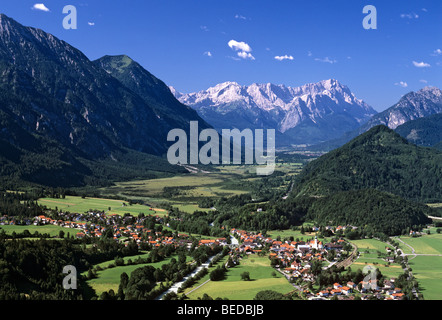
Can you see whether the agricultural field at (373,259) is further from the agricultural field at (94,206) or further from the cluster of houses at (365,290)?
the agricultural field at (94,206)

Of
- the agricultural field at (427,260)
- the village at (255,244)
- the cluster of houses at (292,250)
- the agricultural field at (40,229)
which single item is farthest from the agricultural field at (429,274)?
the agricultural field at (40,229)

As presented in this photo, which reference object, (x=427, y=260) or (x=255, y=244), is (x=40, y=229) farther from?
(x=427, y=260)

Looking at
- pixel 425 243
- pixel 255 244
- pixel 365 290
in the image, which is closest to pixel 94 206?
pixel 255 244

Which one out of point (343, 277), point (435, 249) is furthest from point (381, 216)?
point (343, 277)

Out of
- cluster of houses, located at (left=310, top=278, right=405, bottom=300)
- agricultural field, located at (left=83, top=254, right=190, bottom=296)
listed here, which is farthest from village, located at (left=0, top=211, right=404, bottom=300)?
agricultural field, located at (left=83, top=254, right=190, bottom=296)

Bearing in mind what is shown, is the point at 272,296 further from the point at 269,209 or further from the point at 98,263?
the point at 269,209

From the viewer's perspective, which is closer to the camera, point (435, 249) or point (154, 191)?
point (435, 249)

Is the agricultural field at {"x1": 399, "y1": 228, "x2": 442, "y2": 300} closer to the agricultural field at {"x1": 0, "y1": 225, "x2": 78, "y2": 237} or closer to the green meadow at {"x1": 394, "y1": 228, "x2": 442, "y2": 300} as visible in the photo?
the green meadow at {"x1": 394, "y1": 228, "x2": 442, "y2": 300}
